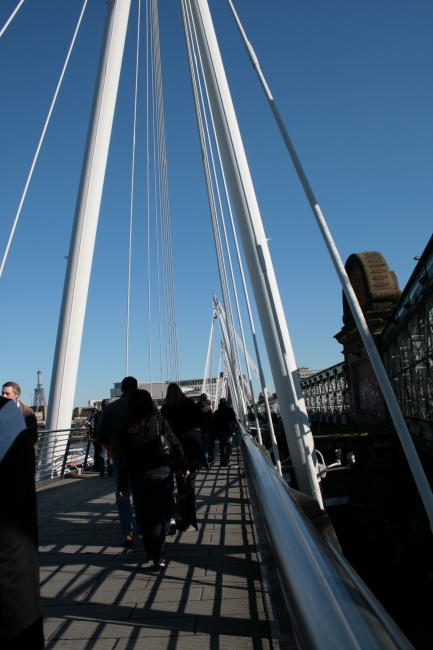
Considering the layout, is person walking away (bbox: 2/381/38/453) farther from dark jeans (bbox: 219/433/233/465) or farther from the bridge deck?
dark jeans (bbox: 219/433/233/465)

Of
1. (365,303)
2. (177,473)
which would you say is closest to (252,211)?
(177,473)

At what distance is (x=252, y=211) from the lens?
539 centimetres

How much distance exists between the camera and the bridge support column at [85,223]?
9.36 metres

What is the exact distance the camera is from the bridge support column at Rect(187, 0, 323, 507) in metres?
4.82

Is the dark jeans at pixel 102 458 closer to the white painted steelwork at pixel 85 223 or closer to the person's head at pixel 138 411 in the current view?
the white painted steelwork at pixel 85 223

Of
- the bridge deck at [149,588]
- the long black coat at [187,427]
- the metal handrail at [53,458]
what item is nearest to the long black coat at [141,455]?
the bridge deck at [149,588]

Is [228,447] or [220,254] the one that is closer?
[220,254]

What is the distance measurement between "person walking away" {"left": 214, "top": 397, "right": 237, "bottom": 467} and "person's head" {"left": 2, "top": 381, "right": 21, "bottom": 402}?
7437 millimetres

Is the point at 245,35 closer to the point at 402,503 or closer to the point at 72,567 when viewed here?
the point at 72,567

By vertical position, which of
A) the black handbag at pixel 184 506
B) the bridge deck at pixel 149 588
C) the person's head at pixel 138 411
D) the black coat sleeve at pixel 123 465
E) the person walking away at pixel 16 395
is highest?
the person walking away at pixel 16 395

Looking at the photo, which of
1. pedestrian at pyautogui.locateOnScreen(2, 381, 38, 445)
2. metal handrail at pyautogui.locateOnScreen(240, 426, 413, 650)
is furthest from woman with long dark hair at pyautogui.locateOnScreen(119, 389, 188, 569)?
metal handrail at pyautogui.locateOnScreen(240, 426, 413, 650)

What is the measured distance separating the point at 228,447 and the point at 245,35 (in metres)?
8.63

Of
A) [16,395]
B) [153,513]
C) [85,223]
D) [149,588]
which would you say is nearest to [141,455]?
[153,513]

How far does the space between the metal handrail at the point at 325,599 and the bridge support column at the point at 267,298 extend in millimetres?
3079
